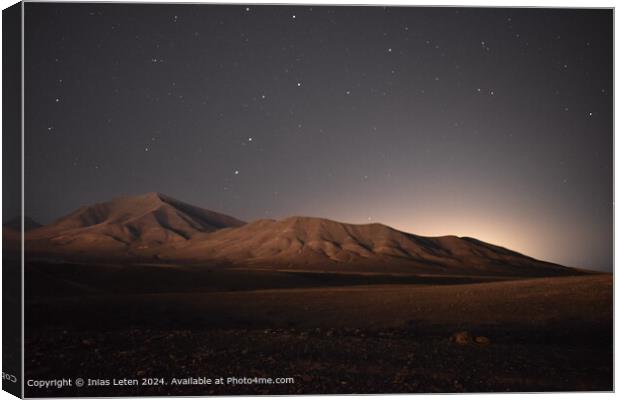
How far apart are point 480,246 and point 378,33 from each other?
11.0ft

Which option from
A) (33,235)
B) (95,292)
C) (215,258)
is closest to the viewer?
(33,235)

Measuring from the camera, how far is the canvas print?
10016 mm

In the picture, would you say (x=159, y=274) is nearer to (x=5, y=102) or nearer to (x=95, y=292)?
(x=95, y=292)

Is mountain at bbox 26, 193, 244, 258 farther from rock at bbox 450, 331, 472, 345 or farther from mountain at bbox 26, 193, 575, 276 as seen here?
rock at bbox 450, 331, 472, 345

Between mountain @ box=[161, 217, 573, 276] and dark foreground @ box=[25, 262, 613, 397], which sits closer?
dark foreground @ box=[25, 262, 613, 397]

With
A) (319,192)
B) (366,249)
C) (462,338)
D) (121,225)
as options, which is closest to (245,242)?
(319,192)

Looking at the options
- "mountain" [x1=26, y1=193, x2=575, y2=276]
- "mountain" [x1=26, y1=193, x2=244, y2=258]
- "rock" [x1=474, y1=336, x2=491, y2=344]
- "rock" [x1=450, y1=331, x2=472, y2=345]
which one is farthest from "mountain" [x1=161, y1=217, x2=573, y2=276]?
"rock" [x1=474, y1=336, x2=491, y2=344]

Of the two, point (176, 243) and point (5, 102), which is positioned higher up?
point (5, 102)

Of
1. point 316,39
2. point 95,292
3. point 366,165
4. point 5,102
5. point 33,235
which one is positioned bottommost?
point 95,292

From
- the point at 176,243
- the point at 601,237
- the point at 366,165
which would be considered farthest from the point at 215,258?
the point at 601,237

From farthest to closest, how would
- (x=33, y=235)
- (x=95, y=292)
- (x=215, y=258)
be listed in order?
(x=215, y=258) → (x=95, y=292) → (x=33, y=235)

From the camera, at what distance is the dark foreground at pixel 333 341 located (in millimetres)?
9891

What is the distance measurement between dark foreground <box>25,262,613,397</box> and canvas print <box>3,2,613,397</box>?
1.2 inches

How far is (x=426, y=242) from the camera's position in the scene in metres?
11.2
